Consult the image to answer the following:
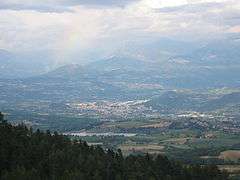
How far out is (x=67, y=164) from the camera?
80.8m

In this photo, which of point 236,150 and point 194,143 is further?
point 194,143

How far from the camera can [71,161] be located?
82875 millimetres

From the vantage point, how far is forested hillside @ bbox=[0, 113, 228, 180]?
73.8 m

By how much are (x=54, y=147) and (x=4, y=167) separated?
14.9 metres

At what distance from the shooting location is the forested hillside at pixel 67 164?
242 ft

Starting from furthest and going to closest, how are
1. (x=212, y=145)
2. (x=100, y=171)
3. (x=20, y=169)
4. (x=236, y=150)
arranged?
(x=212, y=145)
(x=236, y=150)
(x=100, y=171)
(x=20, y=169)

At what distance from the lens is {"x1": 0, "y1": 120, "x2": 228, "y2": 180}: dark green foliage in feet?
242

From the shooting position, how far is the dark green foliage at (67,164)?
73.7m

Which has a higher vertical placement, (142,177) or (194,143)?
(194,143)

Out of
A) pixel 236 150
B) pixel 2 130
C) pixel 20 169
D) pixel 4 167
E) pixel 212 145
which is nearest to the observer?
pixel 20 169

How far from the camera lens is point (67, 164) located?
265 ft

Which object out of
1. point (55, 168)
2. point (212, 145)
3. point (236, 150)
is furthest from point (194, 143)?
point (55, 168)

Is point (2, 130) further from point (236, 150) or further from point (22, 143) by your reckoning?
point (236, 150)

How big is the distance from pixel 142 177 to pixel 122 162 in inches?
330
